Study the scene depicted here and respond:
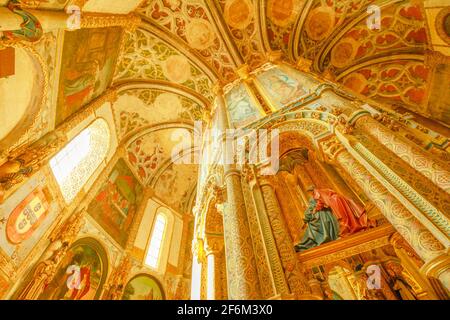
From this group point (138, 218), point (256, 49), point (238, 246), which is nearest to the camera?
point (238, 246)

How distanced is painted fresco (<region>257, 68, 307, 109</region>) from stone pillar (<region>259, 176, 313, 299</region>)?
8.72ft

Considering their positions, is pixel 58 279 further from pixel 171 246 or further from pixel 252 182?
pixel 252 182

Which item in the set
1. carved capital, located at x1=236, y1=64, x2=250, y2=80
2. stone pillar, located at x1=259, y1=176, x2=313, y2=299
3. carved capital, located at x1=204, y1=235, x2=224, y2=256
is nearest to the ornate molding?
stone pillar, located at x1=259, y1=176, x2=313, y2=299

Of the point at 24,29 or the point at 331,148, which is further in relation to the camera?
the point at 24,29

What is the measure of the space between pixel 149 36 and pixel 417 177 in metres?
9.51

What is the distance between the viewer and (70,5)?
18.6 ft

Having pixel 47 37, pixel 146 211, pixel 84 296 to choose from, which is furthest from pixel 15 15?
pixel 146 211

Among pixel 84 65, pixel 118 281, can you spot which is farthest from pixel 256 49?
pixel 118 281

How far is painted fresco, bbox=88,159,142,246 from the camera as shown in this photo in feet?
28.2

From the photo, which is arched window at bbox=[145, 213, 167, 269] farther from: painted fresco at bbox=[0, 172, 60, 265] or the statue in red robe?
the statue in red robe

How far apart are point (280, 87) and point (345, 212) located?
4073 mm

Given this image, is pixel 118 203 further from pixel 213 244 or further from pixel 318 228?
pixel 318 228

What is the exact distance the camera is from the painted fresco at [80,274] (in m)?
6.58

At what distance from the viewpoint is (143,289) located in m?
8.23
